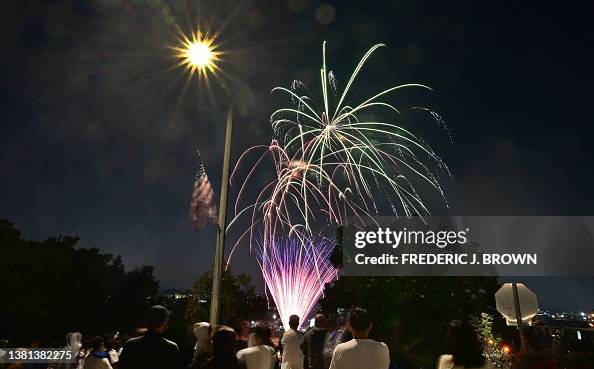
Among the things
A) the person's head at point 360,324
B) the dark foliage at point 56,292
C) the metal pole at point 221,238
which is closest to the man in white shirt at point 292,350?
the metal pole at point 221,238

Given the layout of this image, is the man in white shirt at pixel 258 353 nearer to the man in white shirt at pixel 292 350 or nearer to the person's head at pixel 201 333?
the person's head at pixel 201 333

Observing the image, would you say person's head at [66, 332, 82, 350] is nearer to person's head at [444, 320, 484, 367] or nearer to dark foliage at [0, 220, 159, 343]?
person's head at [444, 320, 484, 367]

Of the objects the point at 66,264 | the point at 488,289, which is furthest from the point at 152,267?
the point at 488,289

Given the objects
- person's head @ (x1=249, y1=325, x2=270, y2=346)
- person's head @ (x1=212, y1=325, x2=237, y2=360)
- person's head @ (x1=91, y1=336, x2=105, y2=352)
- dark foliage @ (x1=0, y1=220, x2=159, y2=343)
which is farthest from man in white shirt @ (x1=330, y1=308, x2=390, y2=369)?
dark foliage @ (x1=0, y1=220, x2=159, y2=343)

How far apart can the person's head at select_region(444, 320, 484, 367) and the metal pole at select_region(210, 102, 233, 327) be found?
19.1 ft

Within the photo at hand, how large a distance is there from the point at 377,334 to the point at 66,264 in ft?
122

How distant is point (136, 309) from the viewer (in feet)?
223

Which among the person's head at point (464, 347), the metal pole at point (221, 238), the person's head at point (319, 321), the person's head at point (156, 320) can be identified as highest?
the metal pole at point (221, 238)

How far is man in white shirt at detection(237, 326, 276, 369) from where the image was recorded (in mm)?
5957

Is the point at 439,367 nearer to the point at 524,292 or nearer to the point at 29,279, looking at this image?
the point at 524,292

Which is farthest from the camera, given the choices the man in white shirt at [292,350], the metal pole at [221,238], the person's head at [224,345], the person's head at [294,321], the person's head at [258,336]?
the metal pole at [221,238]

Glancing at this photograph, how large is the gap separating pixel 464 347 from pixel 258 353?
250 cm

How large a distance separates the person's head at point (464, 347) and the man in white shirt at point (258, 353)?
2.30 m

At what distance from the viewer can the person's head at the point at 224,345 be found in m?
4.60
